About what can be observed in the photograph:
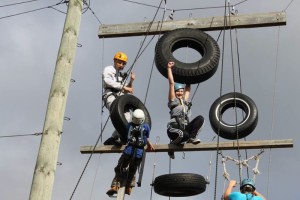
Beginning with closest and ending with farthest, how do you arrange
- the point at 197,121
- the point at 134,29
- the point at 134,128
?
the point at 134,128
the point at 197,121
the point at 134,29

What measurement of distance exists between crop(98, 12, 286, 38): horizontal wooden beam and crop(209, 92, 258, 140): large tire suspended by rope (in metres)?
1.24

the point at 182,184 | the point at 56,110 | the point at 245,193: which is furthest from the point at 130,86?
the point at 245,193

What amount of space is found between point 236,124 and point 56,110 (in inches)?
136

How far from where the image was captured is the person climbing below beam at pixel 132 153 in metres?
7.91

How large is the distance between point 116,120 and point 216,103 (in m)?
1.78

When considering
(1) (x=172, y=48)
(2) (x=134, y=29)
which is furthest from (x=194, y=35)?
(2) (x=134, y=29)

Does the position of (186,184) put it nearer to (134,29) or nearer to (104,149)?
(104,149)

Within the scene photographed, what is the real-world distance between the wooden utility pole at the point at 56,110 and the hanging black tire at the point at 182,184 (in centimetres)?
→ 226

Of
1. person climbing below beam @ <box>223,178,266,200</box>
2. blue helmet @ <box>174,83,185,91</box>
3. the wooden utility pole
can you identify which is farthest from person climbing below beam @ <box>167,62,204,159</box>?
the wooden utility pole

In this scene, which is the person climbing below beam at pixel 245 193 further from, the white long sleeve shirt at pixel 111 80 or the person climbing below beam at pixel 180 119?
the white long sleeve shirt at pixel 111 80

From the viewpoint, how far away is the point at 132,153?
793 centimetres

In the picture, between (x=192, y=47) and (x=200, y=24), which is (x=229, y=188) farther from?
(x=200, y=24)

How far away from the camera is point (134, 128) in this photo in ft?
26.1

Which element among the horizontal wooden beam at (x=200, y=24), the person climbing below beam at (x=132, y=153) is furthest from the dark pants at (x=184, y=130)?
the horizontal wooden beam at (x=200, y=24)
